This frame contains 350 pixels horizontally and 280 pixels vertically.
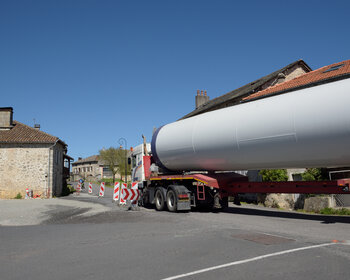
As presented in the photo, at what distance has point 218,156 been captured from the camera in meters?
11.4

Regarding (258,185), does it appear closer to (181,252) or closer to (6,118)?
(181,252)

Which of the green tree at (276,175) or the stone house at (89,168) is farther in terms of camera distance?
the stone house at (89,168)

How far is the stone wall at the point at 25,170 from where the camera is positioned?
27.5 metres

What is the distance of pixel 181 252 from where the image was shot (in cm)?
579

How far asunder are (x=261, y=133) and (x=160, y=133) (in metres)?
5.58

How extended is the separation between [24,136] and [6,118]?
10.6 feet

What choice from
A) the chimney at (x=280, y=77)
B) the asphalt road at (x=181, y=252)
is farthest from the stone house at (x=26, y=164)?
the asphalt road at (x=181, y=252)

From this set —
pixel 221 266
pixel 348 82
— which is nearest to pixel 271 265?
pixel 221 266

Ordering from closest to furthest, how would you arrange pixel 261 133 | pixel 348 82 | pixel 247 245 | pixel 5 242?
1. pixel 247 245
2. pixel 5 242
3. pixel 348 82
4. pixel 261 133

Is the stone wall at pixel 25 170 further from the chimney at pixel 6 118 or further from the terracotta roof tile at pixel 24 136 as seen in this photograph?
the chimney at pixel 6 118

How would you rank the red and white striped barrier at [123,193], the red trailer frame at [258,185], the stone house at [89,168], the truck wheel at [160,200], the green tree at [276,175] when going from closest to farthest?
the red trailer frame at [258,185] → the truck wheel at [160,200] → the red and white striped barrier at [123,193] → the green tree at [276,175] → the stone house at [89,168]

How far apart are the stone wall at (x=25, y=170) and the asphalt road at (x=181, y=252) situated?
19966 mm

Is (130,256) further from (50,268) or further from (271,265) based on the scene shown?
(271,265)

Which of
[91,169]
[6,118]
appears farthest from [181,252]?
[91,169]
